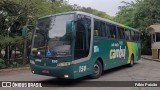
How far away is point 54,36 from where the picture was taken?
10711 millimetres

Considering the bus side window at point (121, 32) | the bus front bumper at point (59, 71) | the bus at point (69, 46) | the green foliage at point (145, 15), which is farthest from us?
the green foliage at point (145, 15)

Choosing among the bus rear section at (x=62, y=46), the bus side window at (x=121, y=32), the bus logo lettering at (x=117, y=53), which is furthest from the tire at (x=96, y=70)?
the bus side window at (x=121, y=32)

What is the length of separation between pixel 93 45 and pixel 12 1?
8.13 metres

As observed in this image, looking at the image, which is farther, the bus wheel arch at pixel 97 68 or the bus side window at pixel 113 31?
the bus side window at pixel 113 31

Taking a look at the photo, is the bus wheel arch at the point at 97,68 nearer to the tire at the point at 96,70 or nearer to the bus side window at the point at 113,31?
the tire at the point at 96,70

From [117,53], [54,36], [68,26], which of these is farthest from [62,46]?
[117,53]

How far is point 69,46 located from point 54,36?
A: 87 cm

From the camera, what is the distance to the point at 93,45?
12.1m

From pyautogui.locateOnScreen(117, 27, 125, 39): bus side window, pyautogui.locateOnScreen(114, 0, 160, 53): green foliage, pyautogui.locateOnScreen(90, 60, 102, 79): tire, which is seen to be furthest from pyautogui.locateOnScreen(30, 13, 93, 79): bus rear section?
pyautogui.locateOnScreen(114, 0, 160, 53): green foliage

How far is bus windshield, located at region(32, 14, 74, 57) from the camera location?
407 inches

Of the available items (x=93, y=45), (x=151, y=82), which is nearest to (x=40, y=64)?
(x=93, y=45)

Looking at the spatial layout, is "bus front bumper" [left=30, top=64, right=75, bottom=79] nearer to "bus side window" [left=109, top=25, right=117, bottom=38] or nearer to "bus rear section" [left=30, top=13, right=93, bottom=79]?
"bus rear section" [left=30, top=13, right=93, bottom=79]

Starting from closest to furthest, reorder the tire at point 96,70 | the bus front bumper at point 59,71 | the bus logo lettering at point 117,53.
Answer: the bus front bumper at point 59,71 < the tire at point 96,70 < the bus logo lettering at point 117,53

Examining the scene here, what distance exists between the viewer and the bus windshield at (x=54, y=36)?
10345mm
